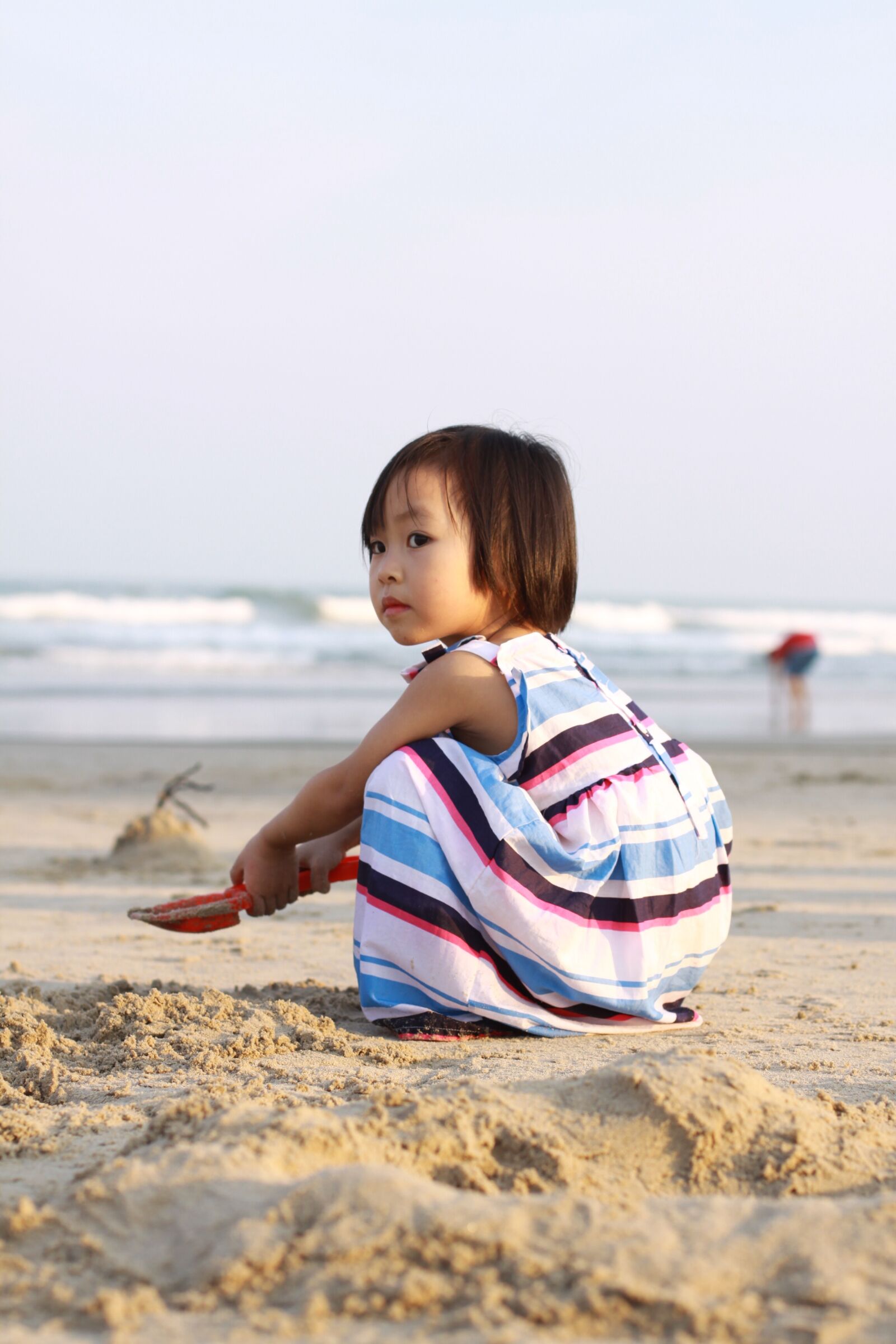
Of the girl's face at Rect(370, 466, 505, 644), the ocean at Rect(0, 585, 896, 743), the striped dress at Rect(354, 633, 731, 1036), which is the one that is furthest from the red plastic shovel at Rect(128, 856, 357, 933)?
the ocean at Rect(0, 585, 896, 743)

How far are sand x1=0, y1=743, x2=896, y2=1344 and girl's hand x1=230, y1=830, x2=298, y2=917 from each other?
8.3 inches

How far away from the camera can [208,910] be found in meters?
2.75

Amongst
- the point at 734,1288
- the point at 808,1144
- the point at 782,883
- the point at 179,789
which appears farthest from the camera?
the point at 179,789

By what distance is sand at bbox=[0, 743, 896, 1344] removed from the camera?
1231 mm

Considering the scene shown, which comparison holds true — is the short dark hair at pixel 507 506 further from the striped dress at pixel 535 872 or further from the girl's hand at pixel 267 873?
the girl's hand at pixel 267 873

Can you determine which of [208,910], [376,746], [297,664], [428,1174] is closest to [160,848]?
[208,910]

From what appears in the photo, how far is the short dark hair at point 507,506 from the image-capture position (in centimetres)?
253

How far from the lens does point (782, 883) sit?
479 cm

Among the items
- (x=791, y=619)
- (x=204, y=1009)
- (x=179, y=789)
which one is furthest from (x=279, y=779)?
(x=791, y=619)

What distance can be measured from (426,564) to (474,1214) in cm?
140

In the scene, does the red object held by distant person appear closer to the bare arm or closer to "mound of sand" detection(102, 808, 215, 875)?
"mound of sand" detection(102, 808, 215, 875)

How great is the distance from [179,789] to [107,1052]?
5443 millimetres

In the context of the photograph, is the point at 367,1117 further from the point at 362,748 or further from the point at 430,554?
the point at 430,554

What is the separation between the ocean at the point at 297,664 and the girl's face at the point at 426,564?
8155 millimetres
